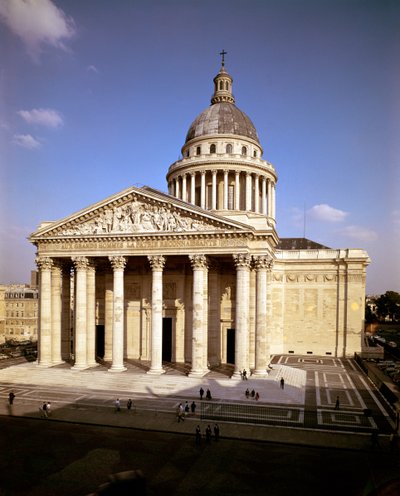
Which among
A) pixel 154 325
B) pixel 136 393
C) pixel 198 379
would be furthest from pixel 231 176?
pixel 136 393

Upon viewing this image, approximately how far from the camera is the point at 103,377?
3906 centimetres

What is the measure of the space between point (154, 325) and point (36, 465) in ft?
68.4

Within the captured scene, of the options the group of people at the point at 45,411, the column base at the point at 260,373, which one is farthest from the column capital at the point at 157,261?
the group of people at the point at 45,411

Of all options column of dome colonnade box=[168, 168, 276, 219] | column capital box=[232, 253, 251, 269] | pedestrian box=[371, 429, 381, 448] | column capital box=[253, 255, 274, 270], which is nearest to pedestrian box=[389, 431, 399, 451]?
pedestrian box=[371, 429, 381, 448]

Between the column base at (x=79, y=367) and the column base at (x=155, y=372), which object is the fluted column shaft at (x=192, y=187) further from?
the column base at (x=79, y=367)

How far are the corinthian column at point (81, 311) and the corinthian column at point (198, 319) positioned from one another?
11.6 metres

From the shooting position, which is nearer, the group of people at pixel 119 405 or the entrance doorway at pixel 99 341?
the group of people at pixel 119 405

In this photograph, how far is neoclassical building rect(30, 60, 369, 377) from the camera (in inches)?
1563

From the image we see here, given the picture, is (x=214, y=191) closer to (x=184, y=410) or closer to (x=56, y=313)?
(x=56, y=313)

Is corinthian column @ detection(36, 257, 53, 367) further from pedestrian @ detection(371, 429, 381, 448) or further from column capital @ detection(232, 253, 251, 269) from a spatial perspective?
pedestrian @ detection(371, 429, 381, 448)

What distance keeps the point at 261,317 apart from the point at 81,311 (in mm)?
18215

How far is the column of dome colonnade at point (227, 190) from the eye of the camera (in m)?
57.2

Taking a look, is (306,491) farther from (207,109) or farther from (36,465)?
(207,109)

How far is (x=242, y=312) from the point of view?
38969 mm
